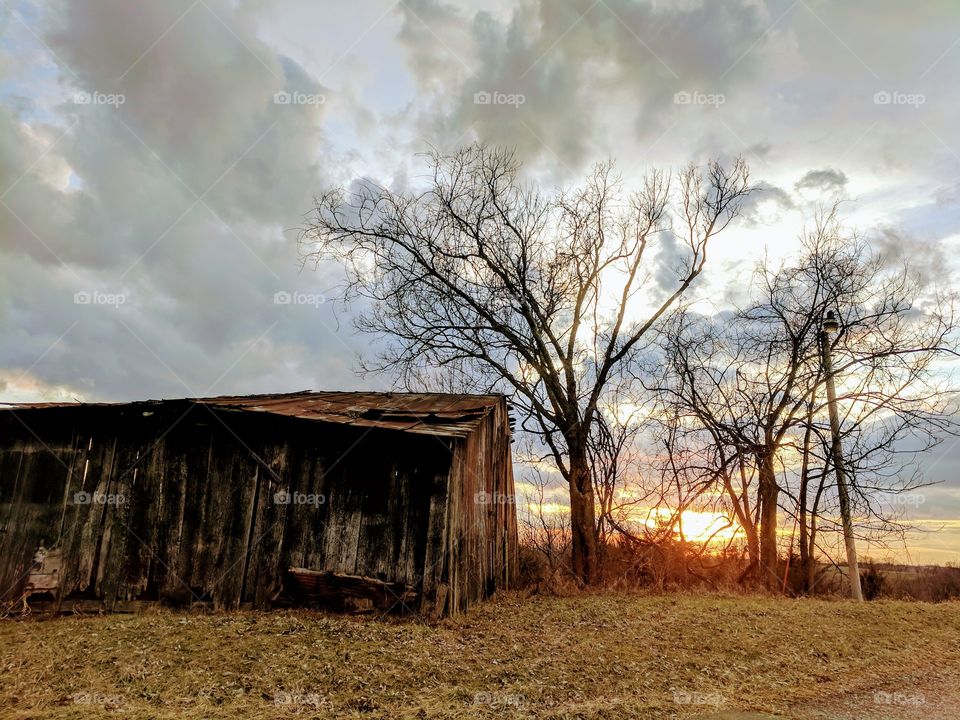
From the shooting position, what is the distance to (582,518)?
15273 millimetres

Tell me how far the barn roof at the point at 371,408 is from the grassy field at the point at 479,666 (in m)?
3.07

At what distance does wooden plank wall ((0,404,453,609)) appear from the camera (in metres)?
10.1

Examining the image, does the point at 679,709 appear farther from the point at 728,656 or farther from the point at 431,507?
the point at 431,507

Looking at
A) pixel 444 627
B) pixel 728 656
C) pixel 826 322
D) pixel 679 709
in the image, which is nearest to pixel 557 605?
pixel 444 627

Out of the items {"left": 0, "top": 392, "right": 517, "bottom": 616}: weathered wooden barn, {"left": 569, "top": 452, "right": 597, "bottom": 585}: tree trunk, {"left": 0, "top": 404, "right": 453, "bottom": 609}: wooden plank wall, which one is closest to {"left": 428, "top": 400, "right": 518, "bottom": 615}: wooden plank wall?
{"left": 0, "top": 392, "right": 517, "bottom": 616}: weathered wooden barn

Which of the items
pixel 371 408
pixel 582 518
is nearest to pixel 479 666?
pixel 371 408

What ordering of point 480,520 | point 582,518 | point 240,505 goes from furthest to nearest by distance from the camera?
point 582,518
point 480,520
point 240,505

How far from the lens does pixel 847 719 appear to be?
6184 millimetres

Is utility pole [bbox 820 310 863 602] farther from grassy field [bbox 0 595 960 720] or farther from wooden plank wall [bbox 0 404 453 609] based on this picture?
wooden plank wall [bbox 0 404 453 609]

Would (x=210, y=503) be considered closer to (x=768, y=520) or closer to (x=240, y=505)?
(x=240, y=505)

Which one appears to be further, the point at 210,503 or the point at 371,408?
the point at 371,408

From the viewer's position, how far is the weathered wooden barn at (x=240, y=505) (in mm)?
9984

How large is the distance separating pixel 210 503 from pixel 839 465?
13454 mm

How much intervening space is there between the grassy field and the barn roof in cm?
307
